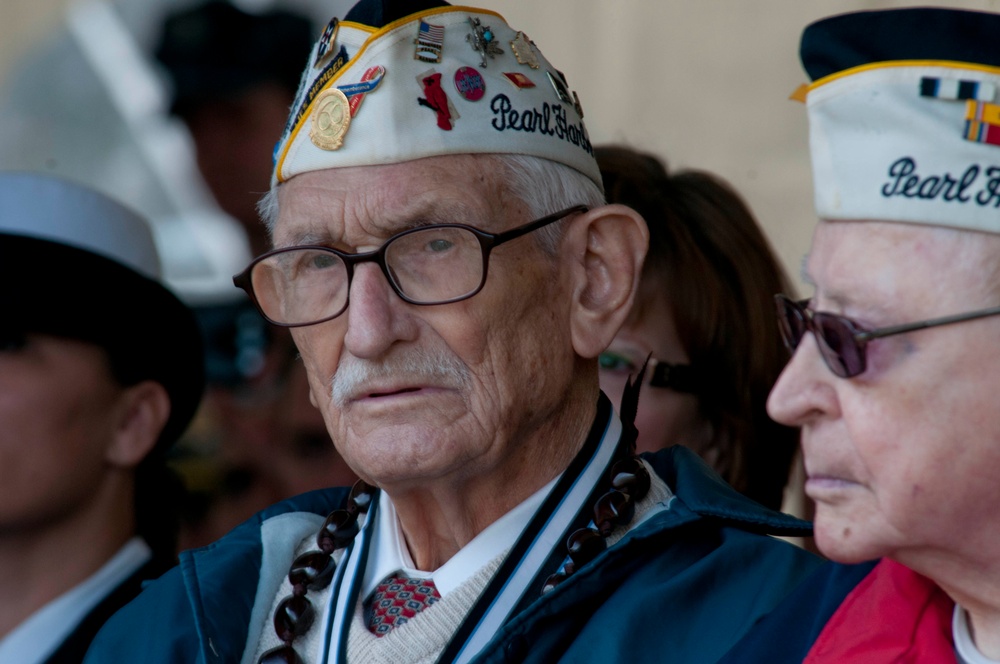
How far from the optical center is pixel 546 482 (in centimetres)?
246

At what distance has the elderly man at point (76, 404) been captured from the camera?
3.26m

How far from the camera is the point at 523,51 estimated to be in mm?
2588

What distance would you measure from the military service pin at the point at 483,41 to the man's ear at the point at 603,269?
37cm

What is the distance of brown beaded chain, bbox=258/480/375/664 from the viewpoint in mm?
2450

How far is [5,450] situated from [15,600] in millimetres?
432

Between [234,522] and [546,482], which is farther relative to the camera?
[234,522]

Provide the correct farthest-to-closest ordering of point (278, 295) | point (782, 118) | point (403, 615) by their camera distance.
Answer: point (782, 118) → point (278, 295) → point (403, 615)

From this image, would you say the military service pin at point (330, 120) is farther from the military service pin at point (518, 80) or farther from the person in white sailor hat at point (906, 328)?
the person in white sailor hat at point (906, 328)

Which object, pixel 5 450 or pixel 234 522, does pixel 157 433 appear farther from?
pixel 234 522

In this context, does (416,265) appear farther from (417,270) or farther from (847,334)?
(847,334)

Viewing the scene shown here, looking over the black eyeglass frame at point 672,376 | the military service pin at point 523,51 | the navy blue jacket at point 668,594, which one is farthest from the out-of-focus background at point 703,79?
the navy blue jacket at point 668,594

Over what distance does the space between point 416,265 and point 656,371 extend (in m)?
1.10

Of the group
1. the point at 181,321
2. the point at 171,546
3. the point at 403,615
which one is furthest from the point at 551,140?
the point at 171,546

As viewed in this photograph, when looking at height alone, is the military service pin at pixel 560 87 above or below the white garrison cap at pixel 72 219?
above
